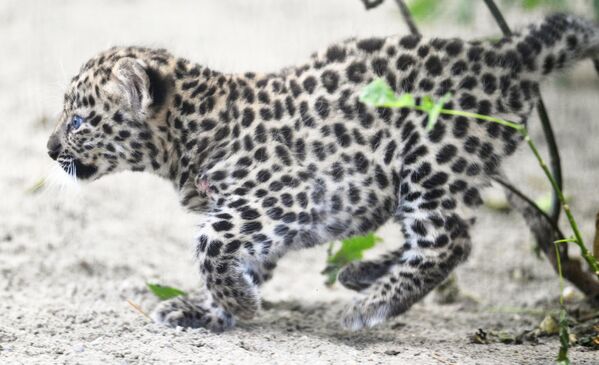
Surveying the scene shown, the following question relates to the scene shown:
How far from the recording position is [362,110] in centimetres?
529

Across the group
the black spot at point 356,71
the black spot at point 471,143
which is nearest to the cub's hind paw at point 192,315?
the black spot at point 356,71

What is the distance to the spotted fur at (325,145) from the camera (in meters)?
5.21

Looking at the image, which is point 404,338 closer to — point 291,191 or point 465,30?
point 291,191

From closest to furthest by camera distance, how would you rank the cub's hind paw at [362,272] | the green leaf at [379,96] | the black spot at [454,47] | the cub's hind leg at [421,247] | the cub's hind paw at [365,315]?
the green leaf at [379,96]
the cub's hind leg at [421,247]
the black spot at [454,47]
the cub's hind paw at [365,315]
the cub's hind paw at [362,272]

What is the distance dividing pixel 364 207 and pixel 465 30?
23.3 ft

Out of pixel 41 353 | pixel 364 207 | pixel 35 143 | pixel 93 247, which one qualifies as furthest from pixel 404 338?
pixel 35 143

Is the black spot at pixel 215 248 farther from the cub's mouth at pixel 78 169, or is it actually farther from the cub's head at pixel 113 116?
the cub's mouth at pixel 78 169

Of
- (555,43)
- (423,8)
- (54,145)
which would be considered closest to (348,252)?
(555,43)

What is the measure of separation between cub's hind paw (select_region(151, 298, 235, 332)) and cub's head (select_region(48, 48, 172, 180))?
0.91 meters

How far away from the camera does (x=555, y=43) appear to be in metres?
5.31

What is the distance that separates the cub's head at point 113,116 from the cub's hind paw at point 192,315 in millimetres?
908

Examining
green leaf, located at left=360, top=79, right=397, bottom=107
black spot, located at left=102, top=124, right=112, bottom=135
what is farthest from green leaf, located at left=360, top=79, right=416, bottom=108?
black spot, located at left=102, top=124, right=112, bottom=135

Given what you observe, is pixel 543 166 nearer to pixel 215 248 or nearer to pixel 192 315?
pixel 215 248

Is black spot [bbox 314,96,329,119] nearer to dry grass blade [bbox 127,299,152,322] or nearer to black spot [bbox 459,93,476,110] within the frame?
black spot [bbox 459,93,476,110]
